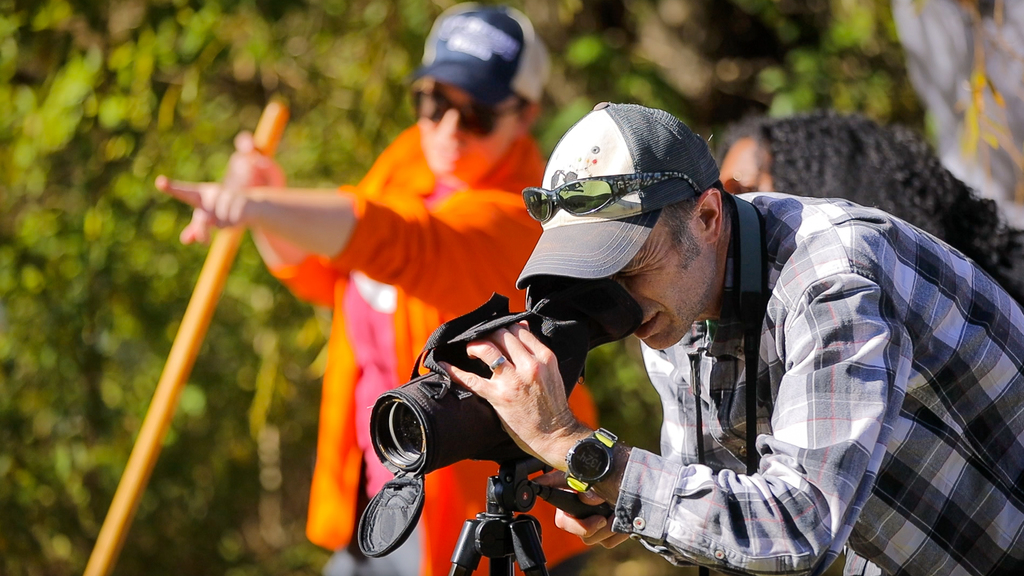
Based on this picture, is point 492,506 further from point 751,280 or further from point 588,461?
point 751,280

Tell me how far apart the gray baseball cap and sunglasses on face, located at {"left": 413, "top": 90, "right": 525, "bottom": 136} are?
43.2 inches

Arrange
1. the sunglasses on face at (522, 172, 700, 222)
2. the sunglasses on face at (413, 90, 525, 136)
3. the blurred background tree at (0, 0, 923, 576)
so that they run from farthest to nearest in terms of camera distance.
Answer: the blurred background tree at (0, 0, 923, 576), the sunglasses on face at (413, 90, 525, 136), the sunglasses on face at (522, 172, 700, 222)

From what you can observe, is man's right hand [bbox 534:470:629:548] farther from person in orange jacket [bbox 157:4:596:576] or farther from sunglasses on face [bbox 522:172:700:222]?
person in orange jacket [bbox 157:4:596:576]

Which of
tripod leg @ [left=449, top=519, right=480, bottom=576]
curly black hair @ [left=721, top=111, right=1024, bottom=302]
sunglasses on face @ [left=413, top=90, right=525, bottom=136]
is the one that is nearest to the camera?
tripod leg @ [left=449, top=519, right=480, bottom=576]

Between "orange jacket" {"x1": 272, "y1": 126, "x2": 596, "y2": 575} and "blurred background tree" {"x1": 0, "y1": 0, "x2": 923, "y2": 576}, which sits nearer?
"orange jacket" {"x1": 272, "y1": 126, "x2": 596, "y2": 575}

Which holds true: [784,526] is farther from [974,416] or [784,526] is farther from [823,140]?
[823,140]

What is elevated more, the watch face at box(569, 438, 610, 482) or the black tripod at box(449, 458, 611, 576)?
the watch face at box(569, 438, 610, 482)

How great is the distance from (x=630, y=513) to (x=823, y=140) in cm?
129

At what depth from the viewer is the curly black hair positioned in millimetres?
2002

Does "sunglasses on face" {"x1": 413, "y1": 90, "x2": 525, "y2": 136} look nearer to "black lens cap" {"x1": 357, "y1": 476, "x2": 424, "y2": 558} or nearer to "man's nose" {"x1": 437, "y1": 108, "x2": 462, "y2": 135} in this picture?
"man's nose" {"x1": 437, "y1": 108, "x2": 462, "y2": 135}

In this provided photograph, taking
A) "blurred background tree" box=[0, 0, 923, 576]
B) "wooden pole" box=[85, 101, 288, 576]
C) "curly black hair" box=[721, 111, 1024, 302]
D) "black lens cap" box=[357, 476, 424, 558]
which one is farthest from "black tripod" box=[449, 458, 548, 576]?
"blurred background tree" box=[0, 0, 923, 576]

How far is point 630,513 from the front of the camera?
3.77 ft

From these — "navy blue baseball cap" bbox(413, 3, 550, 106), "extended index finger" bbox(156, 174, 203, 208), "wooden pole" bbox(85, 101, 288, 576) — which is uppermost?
"navy blue baseball cap" bbox(413, 3, 550, 106)

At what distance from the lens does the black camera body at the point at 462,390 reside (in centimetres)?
120
